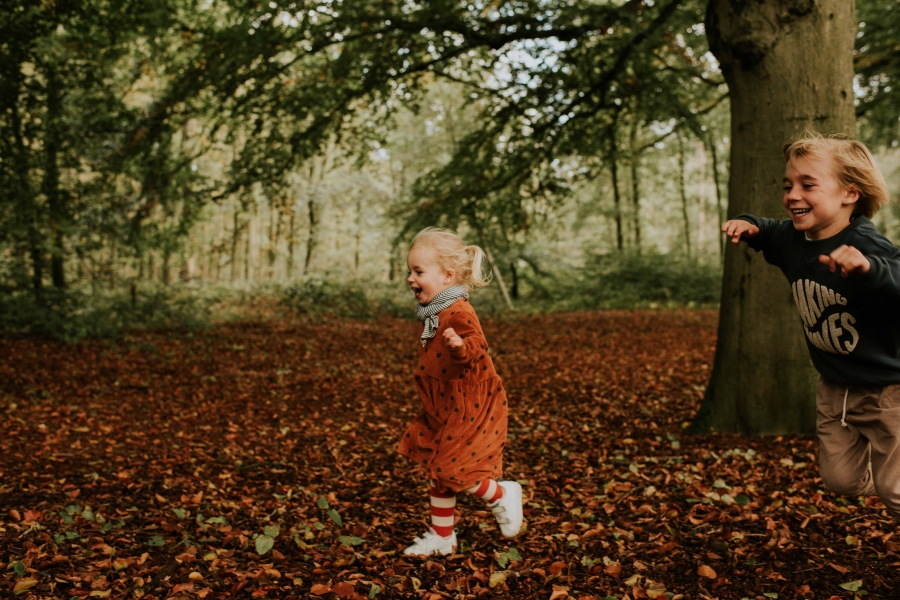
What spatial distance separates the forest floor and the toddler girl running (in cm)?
44

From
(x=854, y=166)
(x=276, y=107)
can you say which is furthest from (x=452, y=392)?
(x=276, y=107)

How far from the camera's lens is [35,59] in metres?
8.91

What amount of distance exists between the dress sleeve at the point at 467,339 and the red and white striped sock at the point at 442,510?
758 millimetres

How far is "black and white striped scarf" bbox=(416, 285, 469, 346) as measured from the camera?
3.29 metres

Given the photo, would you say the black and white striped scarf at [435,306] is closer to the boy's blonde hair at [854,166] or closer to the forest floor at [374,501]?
the forest floor at [374,501]

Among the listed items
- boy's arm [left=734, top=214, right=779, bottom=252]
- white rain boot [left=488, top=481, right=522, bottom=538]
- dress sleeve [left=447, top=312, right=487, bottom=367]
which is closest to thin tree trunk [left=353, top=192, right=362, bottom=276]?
white rain boot [left=488, top=481, right=522, bottom=538]

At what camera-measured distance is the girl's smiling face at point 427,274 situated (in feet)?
10.7

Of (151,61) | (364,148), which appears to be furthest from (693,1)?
(151,61)

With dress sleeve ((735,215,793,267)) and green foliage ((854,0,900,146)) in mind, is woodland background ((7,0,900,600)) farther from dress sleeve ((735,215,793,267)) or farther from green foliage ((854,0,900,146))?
dress sleeve ((735,215,793,267))

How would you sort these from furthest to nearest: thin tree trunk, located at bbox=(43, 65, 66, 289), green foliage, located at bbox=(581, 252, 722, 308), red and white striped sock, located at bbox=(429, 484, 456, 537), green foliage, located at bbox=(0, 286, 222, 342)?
green foliage, located at bbox=(581, 252, 722, 308) → green foliage, located at bbox=(0, 286, 222, 342) → thin tree trunk, located at bbox=(43, 65, 66, 289) → red and white striped sock, located at bbox=(429, 484, 456, 537)

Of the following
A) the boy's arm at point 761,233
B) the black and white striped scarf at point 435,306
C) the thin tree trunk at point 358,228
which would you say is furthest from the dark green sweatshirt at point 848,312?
the thin tree trunk at point 358,228

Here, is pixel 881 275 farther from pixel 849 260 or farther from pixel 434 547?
pixel 434 547

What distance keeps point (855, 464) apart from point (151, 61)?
9.92 m

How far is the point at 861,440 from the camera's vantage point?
9.19 ft
